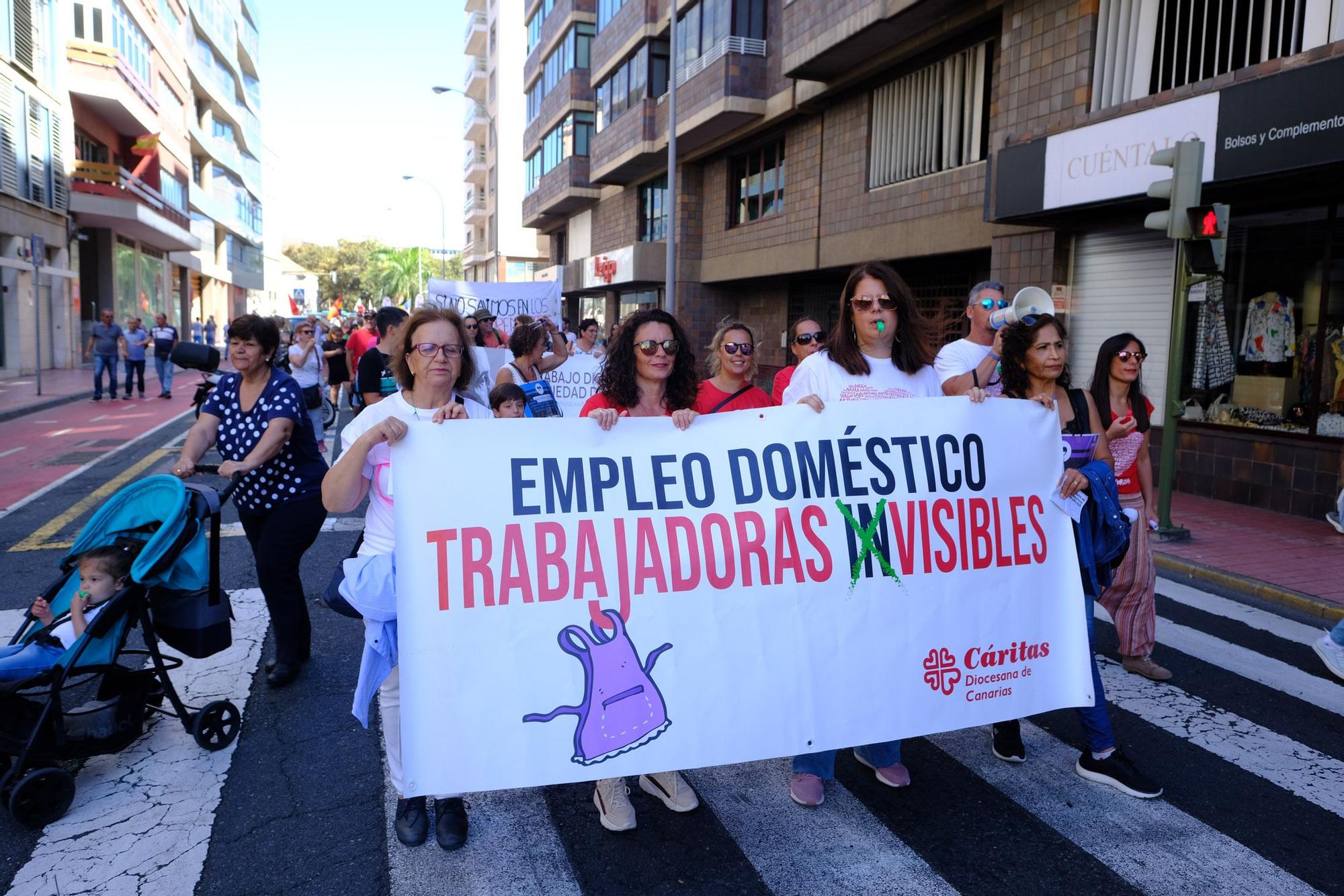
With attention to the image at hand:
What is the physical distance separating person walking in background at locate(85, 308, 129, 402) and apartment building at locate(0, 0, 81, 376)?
9.69 feet

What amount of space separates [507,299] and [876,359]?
12.2 meters

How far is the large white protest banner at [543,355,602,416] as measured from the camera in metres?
10.4

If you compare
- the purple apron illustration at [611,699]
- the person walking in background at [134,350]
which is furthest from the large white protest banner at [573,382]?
the person walking in background at [134,350]

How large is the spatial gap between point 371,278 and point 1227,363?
105696mm

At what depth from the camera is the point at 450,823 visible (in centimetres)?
338

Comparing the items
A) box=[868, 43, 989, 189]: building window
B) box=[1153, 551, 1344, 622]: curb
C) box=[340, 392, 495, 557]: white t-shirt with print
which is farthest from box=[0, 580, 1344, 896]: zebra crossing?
box=[868, 43, 989, 189]: building window

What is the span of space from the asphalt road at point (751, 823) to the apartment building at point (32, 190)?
870 inches

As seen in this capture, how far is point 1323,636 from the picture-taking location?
5367 mm

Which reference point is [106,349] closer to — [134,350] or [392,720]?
[134,350]

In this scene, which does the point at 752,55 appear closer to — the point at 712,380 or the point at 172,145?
the point at 712,380

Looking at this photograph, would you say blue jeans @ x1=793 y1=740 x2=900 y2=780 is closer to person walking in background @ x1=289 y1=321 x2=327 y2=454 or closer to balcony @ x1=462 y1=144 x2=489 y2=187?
person walking in background @ x1=289 y1=321 x2=327 y2=454

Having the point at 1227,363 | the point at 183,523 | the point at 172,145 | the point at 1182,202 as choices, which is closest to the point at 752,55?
the point at 1227,363

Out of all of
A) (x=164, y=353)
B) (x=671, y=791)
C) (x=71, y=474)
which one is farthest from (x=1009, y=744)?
(x=164, y=353)

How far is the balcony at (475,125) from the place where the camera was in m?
62.6
